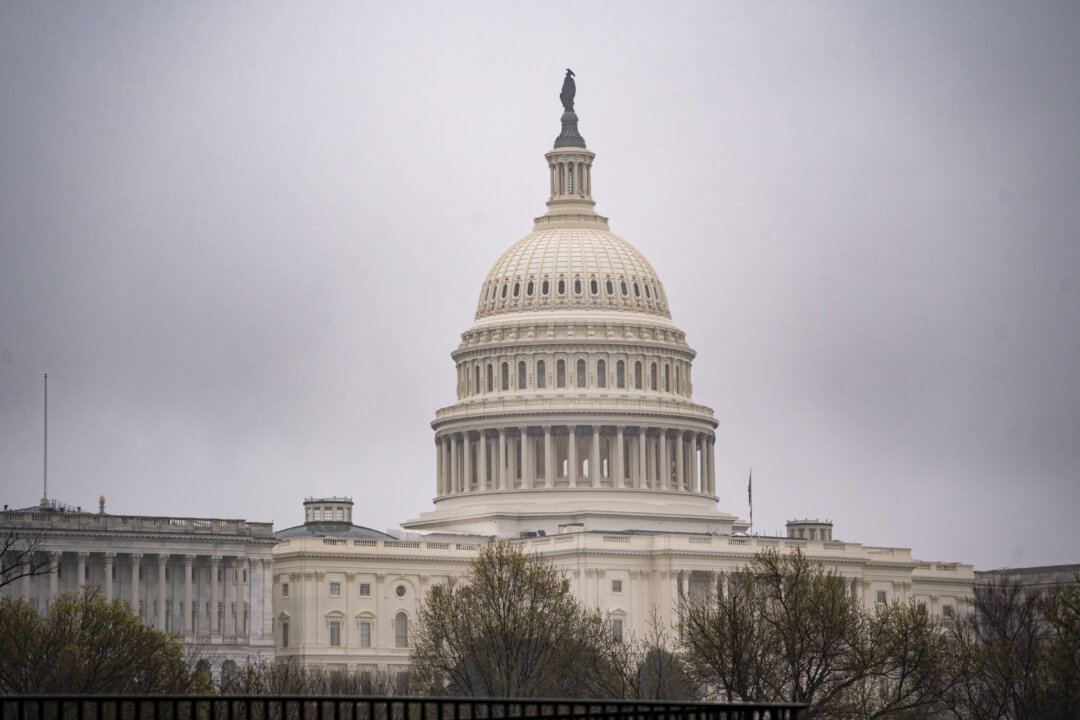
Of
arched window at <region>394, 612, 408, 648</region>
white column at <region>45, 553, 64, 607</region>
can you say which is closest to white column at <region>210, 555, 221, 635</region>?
white column at <region>45, 553, 64, 607</region>

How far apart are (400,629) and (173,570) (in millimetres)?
26935

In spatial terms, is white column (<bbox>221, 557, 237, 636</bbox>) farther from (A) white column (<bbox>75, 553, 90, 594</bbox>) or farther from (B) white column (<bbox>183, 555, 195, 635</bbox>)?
(A) white column (<bbox>75, 553, 90, 594</bbox>)

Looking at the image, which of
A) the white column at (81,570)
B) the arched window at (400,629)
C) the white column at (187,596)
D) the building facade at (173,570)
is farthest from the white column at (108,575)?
the arched window at (400,629)

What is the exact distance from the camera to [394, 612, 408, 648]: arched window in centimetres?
19550

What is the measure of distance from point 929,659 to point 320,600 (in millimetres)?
94159

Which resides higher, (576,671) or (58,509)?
(58,509)

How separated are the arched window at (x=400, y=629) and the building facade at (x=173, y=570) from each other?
18.5m

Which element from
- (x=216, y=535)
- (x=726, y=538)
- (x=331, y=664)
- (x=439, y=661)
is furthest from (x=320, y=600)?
(x=439, y=661)

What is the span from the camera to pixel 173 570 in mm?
174625

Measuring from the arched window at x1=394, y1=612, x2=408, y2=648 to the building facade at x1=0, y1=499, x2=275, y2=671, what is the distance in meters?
18.5

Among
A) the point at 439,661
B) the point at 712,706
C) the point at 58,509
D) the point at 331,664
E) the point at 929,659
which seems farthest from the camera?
the point at 331,664

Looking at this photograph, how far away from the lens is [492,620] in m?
126

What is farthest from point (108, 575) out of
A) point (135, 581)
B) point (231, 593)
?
point (231, 593)

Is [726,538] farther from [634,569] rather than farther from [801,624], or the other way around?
[801,624]
